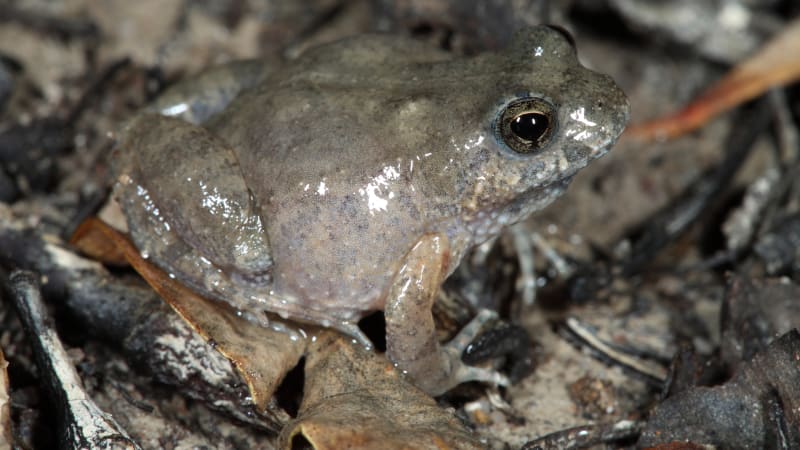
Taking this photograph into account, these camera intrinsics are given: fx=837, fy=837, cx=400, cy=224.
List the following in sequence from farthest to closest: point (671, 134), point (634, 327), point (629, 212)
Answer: point (671, 134)
point (629, 212)
point (634, 327)

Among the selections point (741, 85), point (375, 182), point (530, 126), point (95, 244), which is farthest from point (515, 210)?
point (741, 85)

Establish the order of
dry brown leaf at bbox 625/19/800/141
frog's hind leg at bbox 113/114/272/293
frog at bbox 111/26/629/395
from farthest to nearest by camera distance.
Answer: dry brown leaf at bbox 625/19/800/141, frog's hind leg at bbox 113/114/272/293, frog at bbox 111/26/629/395

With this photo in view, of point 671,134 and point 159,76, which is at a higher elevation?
point 671,134

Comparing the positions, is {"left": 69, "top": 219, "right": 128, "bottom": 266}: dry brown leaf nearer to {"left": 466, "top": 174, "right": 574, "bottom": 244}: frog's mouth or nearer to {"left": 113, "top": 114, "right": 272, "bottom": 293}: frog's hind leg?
{"left": 113, "top": 114, "right": 272, "bottom": 293}: frog's hind leg

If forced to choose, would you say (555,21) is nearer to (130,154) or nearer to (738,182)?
(738,182)

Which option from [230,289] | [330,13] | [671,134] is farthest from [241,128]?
[671,134]

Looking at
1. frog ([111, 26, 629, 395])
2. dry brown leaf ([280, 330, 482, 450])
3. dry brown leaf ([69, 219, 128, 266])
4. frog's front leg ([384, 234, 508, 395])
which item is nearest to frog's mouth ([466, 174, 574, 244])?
frog ([111, 26, 629, 395])

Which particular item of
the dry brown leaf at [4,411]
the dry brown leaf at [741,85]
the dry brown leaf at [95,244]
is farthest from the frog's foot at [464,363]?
the dry brown leaf at [741,85]
